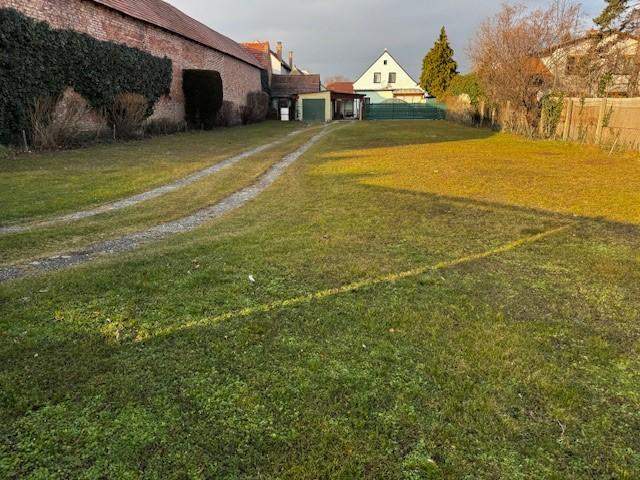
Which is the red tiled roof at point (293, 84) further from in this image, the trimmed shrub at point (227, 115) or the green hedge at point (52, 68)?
the green hedge at point (52, 68)

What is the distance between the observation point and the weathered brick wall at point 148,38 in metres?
15.1

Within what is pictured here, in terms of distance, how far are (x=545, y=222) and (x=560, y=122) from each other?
16687 millimetres

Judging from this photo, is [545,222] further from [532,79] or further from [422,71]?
[422,71]

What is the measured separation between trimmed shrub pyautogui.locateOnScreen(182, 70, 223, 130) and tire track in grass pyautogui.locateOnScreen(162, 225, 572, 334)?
2351 cm

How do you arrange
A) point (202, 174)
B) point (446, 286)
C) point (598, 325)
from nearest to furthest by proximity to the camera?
point (598, 325), point (446, 286), point (202, 174)

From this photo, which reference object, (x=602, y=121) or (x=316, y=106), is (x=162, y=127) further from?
(x=316, y=106)

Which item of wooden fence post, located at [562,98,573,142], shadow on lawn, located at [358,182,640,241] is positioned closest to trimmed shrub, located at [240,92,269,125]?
wooden fence post, located at [562,98,573,142]

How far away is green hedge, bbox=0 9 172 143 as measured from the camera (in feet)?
42.5

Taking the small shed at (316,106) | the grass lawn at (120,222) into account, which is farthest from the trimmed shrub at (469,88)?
the grass lawn at (120,222)

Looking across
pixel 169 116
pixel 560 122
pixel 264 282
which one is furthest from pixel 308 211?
pixel 169 116

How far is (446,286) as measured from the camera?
407 cm

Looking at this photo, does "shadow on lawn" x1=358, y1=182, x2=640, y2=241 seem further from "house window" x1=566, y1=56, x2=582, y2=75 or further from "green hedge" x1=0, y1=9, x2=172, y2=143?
"house window" x1=566, y1=56, x2=582, y2=75

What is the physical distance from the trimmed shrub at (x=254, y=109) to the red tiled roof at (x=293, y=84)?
8971 mm

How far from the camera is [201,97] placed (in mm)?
25469
